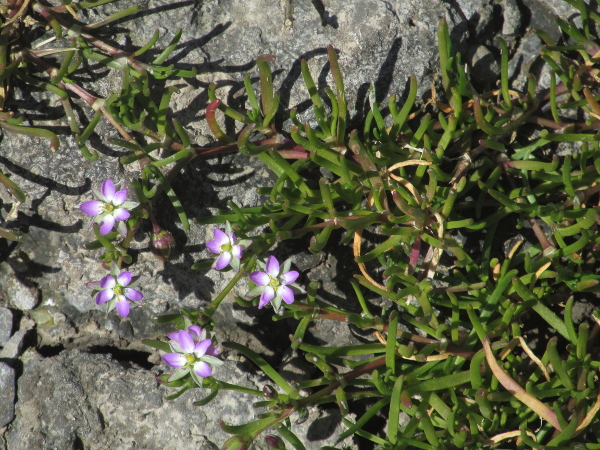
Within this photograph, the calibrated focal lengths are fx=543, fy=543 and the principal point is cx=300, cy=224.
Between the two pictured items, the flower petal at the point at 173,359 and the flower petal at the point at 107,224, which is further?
the flower petal at the point at 107,224

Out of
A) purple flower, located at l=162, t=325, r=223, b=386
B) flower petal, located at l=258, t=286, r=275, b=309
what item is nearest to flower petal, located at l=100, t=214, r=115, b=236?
purple flower, located at l=162, t=325, r=223, b=386

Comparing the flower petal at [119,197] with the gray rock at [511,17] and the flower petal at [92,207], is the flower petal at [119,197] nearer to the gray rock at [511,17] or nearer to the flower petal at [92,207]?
the flower petal at [92,207]

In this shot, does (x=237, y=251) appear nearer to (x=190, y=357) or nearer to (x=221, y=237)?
(x=221, y=237)

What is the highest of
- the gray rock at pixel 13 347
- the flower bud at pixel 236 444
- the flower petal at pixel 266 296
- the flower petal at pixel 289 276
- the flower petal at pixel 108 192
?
the flower petal at pixel 289 276

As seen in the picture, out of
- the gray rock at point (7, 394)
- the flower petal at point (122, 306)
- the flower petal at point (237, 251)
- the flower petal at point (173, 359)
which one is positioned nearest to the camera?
the flower petal at point (173, 359)

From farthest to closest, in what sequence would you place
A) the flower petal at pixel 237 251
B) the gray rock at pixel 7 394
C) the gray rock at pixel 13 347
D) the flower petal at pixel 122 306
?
the gray rock at pixel 13 347
the gray rock at pixel 7 394
the flower petal at pixel 122 306
the flower petal at pixel 237 251

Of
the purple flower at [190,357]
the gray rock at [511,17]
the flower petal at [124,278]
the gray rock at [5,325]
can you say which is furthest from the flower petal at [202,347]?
the gray rock at [511,17]

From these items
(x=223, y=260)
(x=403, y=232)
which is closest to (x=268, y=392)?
(x=223, y=260)
